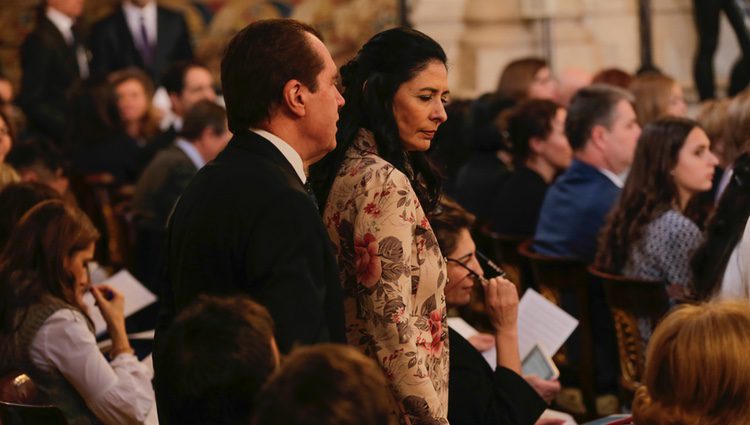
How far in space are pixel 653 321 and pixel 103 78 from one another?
4.53m

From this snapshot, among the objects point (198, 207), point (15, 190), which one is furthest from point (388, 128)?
point (15, 190)

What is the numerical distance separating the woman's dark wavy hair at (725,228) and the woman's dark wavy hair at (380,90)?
4.27ft

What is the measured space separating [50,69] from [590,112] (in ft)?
15.8

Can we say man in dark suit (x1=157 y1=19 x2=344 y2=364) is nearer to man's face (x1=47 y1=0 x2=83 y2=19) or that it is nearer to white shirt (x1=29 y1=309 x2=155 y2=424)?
white shirt (x1=29 y1=309 x2=155 y2=424)

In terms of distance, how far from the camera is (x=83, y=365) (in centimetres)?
332

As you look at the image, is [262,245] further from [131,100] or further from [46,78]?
[46,78]

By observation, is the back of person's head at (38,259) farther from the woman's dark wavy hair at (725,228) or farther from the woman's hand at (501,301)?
the woman's dark wavy hair at (725,228)

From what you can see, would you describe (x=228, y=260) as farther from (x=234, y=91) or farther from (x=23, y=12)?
(x=23, y=12)

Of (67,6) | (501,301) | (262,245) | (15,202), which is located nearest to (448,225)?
(501,301)

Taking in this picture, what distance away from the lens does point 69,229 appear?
3.38 meters

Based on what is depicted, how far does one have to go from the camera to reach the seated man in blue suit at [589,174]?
5.15m

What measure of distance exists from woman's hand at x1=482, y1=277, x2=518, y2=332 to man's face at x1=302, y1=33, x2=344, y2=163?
775 mm

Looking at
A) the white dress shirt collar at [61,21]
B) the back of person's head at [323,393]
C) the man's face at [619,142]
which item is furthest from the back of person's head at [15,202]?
the white dress shirt collar at [61,21]

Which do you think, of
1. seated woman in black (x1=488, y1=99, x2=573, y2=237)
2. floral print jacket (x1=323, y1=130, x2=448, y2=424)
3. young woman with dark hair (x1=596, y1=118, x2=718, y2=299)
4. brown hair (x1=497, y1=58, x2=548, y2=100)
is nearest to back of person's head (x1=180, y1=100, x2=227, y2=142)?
seated woman in black (x1=488, y1=99, x2=573, y2=237)
